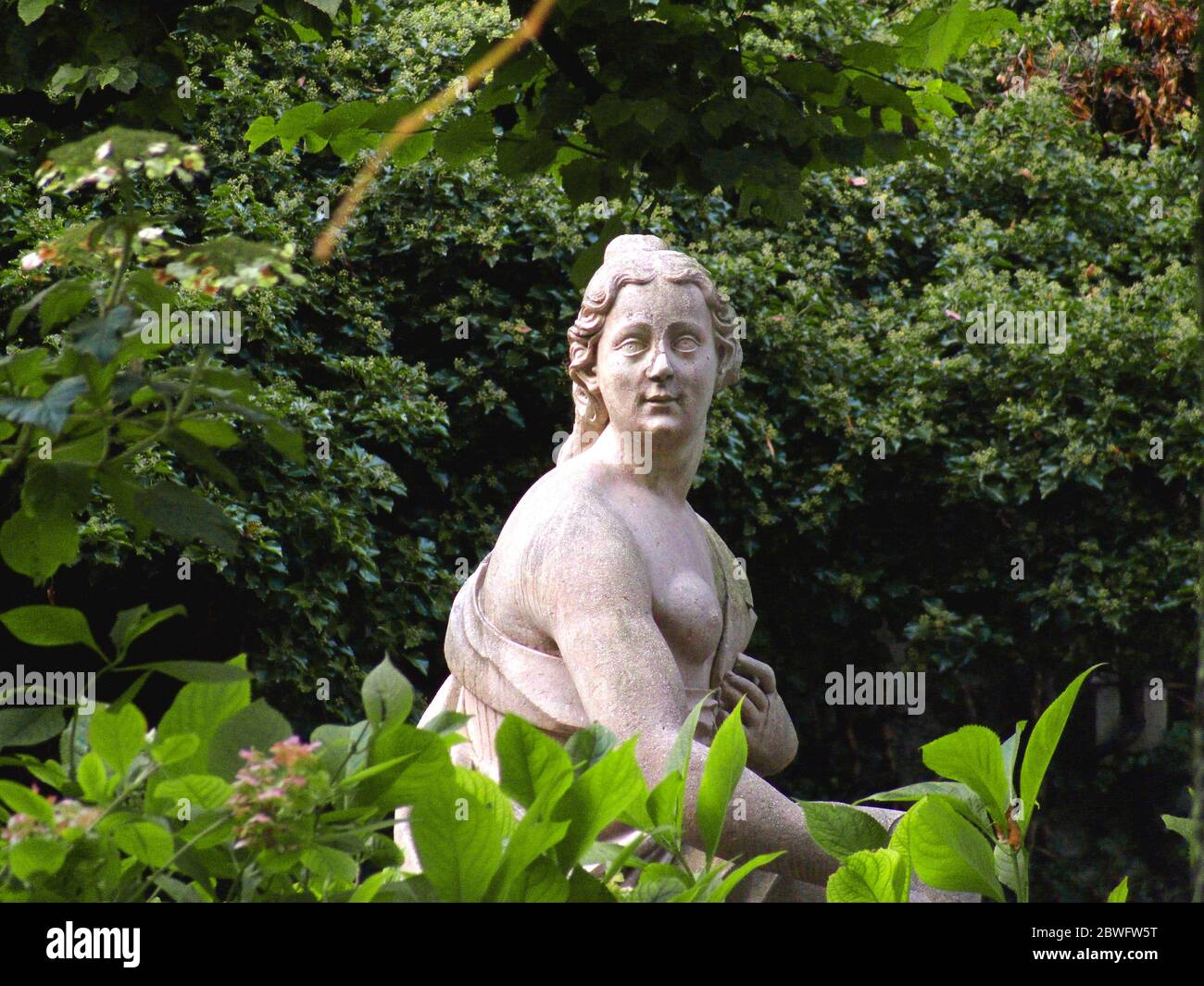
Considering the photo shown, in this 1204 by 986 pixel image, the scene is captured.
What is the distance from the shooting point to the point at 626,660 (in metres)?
3.20

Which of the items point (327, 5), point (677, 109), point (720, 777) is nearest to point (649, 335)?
point (677, 109)

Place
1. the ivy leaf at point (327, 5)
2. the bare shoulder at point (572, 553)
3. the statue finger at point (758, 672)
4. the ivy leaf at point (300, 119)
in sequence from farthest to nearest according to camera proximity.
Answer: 1. the ivy leaf at point (300, 119)
2. the ivy leaf at point (327, 5)
3. the statue finger at point (758, 672)
4. the bare shoulder at point (572, 553)

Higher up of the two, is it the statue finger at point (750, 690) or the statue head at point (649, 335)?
the statue head at point (649, 335)

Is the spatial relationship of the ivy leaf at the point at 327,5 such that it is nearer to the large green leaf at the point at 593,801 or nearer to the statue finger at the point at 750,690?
the statue finger at the point at 750,690

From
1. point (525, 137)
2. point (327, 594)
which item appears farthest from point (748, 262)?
point (525, 137)

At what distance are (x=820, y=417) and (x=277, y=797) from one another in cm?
787

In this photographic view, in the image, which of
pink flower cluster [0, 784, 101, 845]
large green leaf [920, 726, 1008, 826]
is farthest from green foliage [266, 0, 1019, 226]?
pink flower cluster [0, 784, 101, 845]

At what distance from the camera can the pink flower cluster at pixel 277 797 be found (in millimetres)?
1311

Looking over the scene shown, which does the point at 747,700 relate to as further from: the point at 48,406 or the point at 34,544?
the point at 48,406

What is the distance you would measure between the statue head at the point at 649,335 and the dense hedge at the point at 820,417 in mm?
3523

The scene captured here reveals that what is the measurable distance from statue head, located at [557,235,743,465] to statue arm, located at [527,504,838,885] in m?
0.32

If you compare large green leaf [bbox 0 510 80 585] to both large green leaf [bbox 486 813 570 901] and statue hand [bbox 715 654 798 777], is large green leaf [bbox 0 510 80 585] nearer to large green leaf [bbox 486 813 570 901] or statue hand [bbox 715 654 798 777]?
large green leaf [bbox 486 813 570 901]

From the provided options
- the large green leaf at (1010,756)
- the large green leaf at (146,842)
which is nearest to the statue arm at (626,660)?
the large green leaf at (1010,756)

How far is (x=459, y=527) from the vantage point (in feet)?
25.9
